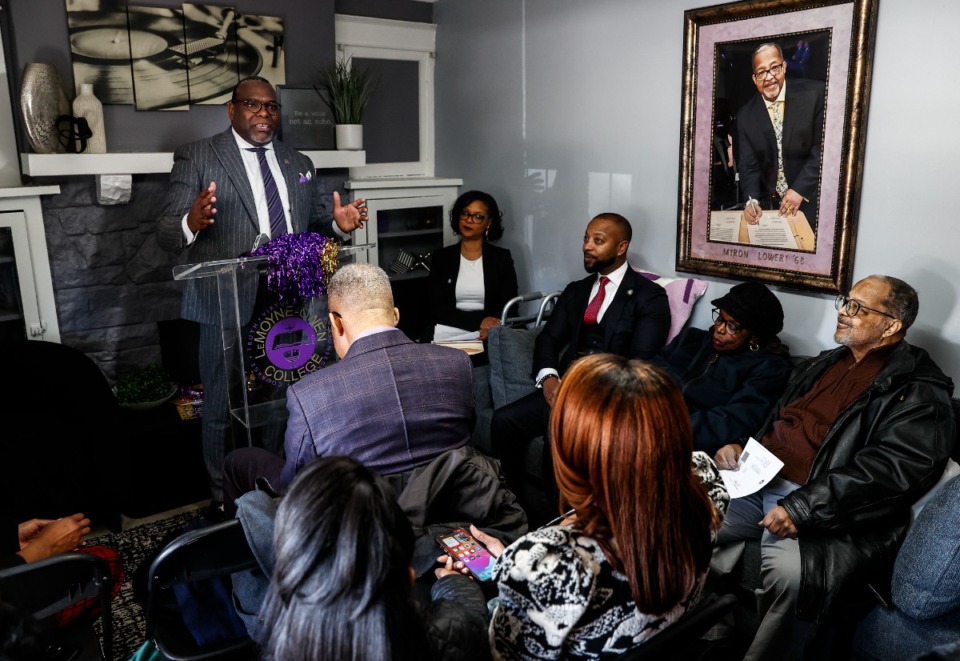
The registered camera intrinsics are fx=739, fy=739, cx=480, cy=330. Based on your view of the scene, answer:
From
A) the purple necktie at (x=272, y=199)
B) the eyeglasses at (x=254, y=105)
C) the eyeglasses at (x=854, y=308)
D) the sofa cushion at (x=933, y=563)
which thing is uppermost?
the eyeglasses at (x=254, y=105)

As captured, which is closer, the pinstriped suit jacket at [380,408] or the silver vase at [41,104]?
the pinstriped suit jacket at [380,408]

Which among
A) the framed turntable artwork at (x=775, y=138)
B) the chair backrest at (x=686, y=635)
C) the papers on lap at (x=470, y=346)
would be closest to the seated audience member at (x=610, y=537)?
the chair backrest at (x=686, y=635)

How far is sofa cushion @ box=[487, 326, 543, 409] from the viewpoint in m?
3.41

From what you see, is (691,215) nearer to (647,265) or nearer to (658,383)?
(647,265)

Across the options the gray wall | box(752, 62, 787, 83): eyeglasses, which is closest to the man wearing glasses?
box(752, 62, 787, 83): eyeglasses

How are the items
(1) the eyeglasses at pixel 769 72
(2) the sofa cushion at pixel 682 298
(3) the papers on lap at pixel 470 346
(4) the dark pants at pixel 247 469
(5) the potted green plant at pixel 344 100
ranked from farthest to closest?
1. (5) the potted green plant at pixel 344 100
2. (3) the papers on lap at pixel 470 346
3. (2) the sofa cushion at pixel 682 298
4. (1) the eyeglasses at pixel 769 72
5. (4) the dark pants at pixel 247 469

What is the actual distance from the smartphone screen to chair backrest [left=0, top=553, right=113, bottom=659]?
2.38ft

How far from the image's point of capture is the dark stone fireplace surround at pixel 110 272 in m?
3.46

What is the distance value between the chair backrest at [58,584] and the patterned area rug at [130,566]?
0.81m

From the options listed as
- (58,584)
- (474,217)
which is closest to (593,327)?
(474,217)

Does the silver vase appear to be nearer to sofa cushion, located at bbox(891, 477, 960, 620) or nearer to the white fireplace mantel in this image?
the white fireplace mantel

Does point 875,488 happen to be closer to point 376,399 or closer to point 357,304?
point 376,399

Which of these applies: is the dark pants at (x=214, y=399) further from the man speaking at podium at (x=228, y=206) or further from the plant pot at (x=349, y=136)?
the plant pot at (x=349, y=136)

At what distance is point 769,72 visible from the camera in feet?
9.61
